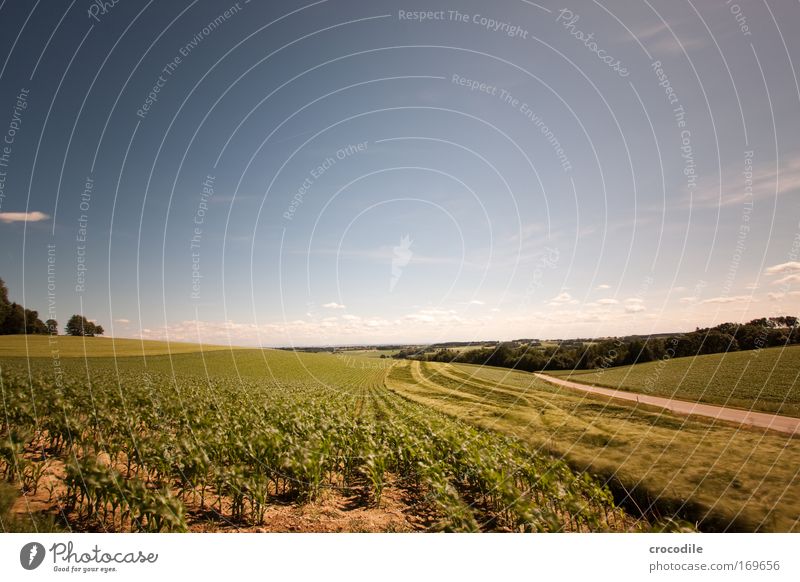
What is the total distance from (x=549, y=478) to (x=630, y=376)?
40.5 m

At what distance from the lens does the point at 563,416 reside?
20.9 m

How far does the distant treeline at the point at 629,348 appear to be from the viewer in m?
31.4

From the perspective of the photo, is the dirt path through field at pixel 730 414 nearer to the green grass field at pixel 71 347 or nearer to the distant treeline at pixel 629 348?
the distant treeline at pixel 629 348

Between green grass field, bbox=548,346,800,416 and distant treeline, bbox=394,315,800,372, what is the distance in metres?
1.44

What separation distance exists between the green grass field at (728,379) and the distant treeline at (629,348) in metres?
1.44

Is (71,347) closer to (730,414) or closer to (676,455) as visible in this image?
(676,455)

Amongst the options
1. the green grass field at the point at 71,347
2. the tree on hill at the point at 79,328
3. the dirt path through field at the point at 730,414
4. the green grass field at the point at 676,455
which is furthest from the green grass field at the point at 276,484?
the tree on hill at the point at 79,328

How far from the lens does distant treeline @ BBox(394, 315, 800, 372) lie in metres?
31.4

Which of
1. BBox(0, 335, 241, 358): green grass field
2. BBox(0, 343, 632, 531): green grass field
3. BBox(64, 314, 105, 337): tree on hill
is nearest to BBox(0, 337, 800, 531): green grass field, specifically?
BBox(0, 343, 632, 531): green grass field

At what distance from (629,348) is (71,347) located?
89209 millimetres

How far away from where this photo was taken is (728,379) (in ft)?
97.3

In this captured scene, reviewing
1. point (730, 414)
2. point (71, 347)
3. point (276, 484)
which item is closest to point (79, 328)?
point (71, 347)
